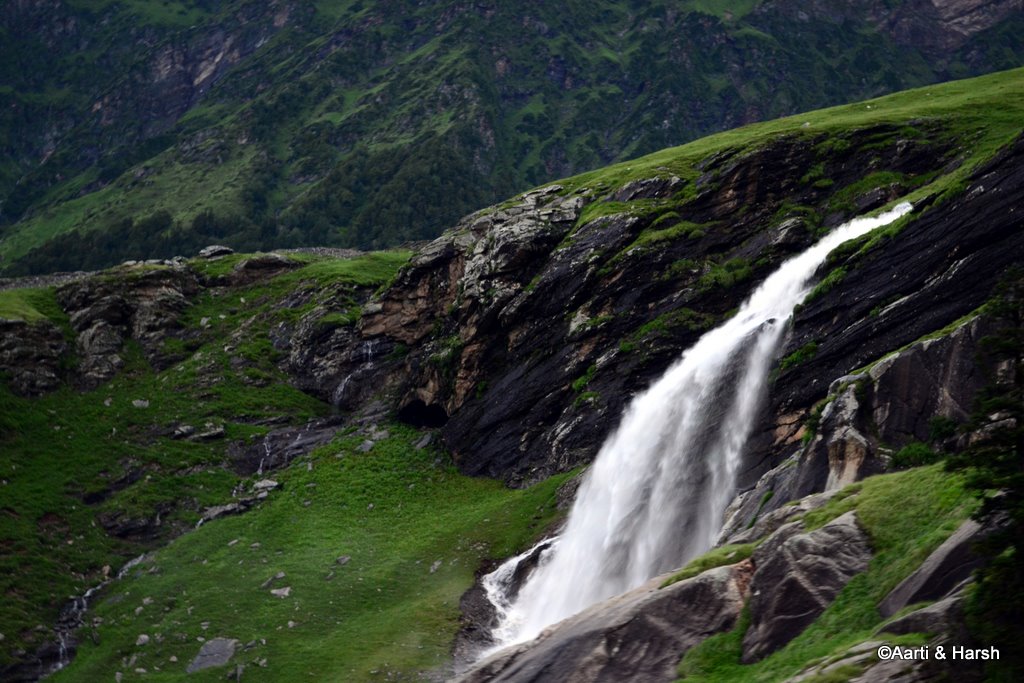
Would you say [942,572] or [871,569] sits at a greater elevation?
[942,572]

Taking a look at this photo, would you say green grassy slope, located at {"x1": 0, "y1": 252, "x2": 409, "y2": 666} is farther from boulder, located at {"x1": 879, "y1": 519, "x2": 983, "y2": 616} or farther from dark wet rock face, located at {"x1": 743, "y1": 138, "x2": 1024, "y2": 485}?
boulder, located at {"x1": 879, "y1": 519, "x2": 983, "y2": 616}

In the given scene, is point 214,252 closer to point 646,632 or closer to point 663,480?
point 663,480

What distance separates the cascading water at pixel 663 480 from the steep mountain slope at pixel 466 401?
2.08 m

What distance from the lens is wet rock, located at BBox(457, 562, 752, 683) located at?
1059 inches

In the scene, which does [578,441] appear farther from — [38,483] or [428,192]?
[428,192]

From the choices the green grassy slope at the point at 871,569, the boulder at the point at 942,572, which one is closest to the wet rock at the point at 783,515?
the green grassy slope at the point at 871,569

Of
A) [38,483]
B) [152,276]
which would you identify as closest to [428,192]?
[152,276]

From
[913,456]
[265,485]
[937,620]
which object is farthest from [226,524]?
[937,620]

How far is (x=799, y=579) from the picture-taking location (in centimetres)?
2527

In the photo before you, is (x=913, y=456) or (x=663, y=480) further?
(x=663, y=480)

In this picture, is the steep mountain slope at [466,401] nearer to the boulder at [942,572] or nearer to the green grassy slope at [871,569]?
the green grassy slope at [871,569]

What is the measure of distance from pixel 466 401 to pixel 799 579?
4885cm

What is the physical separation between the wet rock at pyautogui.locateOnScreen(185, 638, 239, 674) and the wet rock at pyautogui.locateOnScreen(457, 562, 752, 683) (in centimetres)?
2365

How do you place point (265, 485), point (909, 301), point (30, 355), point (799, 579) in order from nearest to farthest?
1. point (799, 579)
2. point (909, 301)
3. point (265, 485)
4. point (30, 355)
